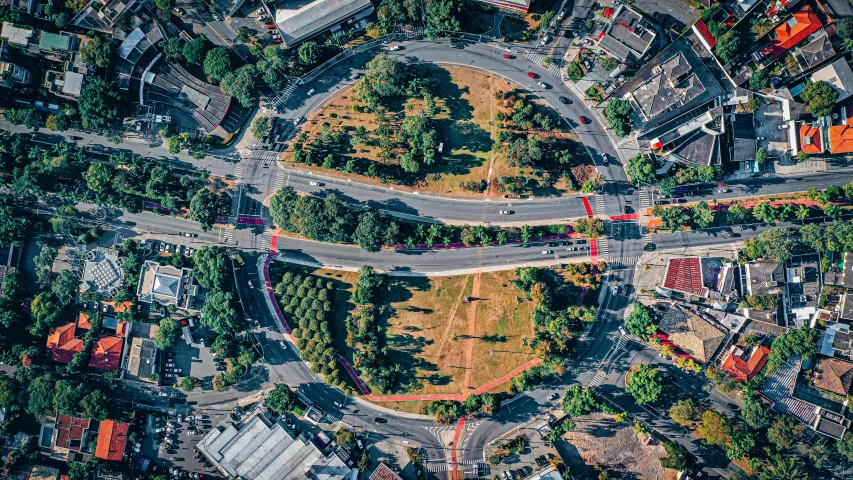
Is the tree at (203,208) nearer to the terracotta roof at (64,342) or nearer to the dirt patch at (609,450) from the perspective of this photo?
the terracotta roof at (64,342)

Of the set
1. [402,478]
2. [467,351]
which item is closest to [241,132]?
[467,351]

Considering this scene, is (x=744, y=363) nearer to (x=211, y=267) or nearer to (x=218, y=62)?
(x=211, y=267)

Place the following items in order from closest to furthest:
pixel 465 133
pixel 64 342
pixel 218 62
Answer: pixel 218 62 → pixel 465 133 → pixel 64 342

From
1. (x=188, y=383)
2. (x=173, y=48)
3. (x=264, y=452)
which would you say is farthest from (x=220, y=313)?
(x=173, y=48)

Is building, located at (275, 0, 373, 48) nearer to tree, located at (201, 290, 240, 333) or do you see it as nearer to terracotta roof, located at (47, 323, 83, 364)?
tree, located at (201, 290, 240, 333)

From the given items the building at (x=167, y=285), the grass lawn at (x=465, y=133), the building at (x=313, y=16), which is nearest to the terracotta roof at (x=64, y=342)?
the building at (x=167, y=285)

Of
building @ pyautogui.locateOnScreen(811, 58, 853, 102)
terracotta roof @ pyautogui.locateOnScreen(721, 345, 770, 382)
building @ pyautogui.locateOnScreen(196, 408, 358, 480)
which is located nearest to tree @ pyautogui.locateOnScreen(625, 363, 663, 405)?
terracotta roof @ pyautogui.locateOnScreen(721, 345, 770, 382)
